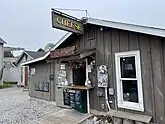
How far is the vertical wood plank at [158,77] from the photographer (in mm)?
4461

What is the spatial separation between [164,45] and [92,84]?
2.82m

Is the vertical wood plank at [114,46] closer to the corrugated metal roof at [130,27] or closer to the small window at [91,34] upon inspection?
the corrugated metal roof at [130,27]

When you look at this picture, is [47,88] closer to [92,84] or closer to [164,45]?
[92,84]

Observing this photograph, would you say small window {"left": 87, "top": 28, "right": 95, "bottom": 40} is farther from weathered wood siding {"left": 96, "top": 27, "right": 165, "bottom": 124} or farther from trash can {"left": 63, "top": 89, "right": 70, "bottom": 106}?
trash can {"left": 63, "top": 89, "right": 70, "bottom": 106}

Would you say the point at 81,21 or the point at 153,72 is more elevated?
the point at 81,21

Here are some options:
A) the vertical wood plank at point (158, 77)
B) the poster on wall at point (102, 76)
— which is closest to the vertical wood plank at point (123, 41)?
the vertical wood plank at point (158, 77)

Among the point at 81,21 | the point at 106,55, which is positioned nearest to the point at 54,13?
the point at 81,21

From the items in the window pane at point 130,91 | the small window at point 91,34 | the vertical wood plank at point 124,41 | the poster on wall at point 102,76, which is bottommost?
the window pane at point 130,91

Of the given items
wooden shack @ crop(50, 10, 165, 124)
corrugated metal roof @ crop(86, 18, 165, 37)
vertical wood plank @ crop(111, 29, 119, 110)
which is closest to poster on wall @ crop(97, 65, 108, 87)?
wooden shack @ crop(50, 10, 165, 124)

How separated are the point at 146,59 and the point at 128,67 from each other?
0.64 metres

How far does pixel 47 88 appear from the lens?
8562mm

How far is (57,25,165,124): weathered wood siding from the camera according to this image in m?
4.49

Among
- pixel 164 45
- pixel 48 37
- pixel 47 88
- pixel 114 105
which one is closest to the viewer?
pixel 164 45

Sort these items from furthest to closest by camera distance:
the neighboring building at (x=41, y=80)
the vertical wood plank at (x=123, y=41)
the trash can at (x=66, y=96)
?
1. the neighboring building at (x=41, y=80)
2. the trash can at (x=66, y=96)
3. the vertical wood plank at (x=123, y=41)
